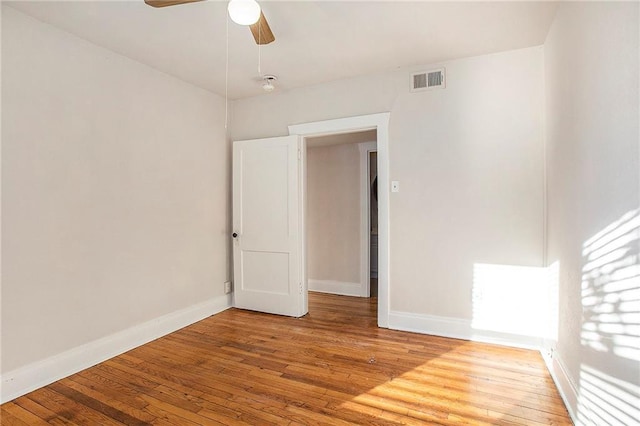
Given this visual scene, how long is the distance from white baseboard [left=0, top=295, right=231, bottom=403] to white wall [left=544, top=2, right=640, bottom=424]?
3.26 meters

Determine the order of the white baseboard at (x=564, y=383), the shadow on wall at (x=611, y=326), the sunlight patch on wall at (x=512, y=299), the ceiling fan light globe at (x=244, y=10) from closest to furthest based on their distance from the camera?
the shadow on wall at (x=611, y=326)
the ceiling fan light globe at (x=244, y=10)
the white baseboard at (x=564, y=383)
the sunlight patch on wall at (x=512, y=299)

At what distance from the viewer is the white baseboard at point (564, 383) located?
185cm

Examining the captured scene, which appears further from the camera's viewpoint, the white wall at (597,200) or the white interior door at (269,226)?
the white interior door at (269,226)

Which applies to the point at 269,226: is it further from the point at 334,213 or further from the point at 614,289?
the point at 614,289

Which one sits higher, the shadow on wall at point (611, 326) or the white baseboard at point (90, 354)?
the shadow on wall at point (611, 326)

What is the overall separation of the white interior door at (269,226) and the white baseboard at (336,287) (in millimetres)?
1123

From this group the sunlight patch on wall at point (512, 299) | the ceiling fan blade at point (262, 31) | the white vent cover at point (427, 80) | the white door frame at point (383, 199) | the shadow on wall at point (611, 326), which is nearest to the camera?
the shadow on wall at point (611, 326)

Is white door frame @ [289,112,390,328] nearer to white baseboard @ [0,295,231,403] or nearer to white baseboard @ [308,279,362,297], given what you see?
white baseboard @ [308,279,362,297]

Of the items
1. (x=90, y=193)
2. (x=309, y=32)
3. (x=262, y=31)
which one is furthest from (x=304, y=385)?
(x=309, y=32)

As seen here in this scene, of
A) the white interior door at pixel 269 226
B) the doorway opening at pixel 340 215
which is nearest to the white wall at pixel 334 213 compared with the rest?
the doorway opening at pixel 340 215

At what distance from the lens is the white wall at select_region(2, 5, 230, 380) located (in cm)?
221

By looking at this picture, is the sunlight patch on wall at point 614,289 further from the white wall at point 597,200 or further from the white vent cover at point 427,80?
the white vent cover at point 427,80

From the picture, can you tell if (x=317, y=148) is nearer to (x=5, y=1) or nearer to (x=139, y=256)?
(x=139, y=256)

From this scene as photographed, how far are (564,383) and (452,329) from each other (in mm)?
1053
